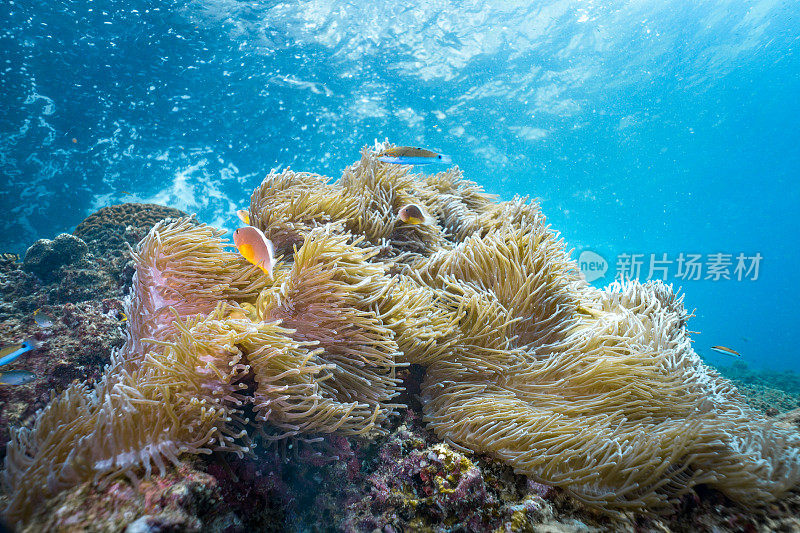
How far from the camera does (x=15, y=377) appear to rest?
9.30 feet

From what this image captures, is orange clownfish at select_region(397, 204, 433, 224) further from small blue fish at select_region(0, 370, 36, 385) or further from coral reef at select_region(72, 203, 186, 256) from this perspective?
coral reef at select_region(72, 203, 186, 256)

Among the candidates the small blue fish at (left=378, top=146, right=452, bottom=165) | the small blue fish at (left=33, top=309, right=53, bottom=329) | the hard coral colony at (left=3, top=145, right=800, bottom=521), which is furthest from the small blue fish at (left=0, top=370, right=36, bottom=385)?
the small blue fish at (left=378, top=146, right=452, bottom=165)

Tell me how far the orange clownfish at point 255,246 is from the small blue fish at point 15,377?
2.63 meters

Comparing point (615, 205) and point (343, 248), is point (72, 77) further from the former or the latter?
point (615, 205)

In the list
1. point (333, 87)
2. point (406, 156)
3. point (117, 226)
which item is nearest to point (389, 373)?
point (406, 156)

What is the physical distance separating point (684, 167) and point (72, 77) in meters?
62.0

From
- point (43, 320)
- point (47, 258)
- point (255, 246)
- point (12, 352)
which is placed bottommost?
Answer: point (12, 352)

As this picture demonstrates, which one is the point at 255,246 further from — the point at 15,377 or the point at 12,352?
the point at 15,377

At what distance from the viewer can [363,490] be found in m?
1.79

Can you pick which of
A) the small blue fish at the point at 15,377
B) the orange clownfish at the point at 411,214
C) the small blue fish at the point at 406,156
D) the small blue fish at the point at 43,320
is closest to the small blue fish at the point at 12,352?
the small blue fish at the point at 15,377

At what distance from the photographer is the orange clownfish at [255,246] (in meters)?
1.92

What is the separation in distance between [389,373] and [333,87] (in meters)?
18.3

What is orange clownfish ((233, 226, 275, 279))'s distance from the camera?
192 centimetres

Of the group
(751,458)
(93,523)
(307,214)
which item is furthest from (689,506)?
(307,214)
